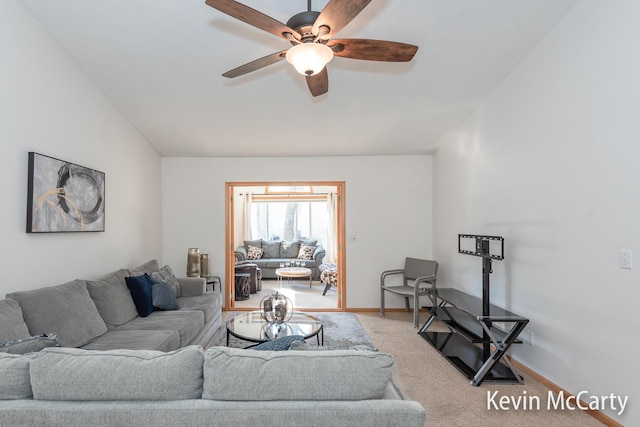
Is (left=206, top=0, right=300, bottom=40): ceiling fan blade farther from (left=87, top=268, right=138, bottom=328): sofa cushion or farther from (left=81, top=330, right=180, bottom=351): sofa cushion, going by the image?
(left=87, top=268, right=138, bottom=328): sofa cushion

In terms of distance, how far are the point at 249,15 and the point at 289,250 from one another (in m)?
7.14

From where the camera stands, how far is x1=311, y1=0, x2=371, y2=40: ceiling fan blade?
1.63m

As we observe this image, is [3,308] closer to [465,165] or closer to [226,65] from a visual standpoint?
[226,65]

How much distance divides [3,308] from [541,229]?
3893 mm

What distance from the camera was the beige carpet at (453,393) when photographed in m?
2.34

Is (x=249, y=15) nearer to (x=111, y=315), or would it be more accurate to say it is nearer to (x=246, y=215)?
(x=111, y=315)

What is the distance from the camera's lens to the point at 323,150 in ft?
16.5

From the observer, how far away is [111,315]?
2961 mm

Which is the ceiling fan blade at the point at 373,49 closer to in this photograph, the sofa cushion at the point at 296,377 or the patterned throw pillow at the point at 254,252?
the sofa cushion at the point at 296,377

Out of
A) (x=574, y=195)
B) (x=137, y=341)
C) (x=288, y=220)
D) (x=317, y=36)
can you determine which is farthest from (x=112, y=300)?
(x=288, y=220)

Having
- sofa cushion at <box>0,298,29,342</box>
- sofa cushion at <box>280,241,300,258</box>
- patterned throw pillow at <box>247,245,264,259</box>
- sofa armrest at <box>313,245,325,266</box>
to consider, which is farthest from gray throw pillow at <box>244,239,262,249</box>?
sofa cushion at <box>0,298,29,342</box>

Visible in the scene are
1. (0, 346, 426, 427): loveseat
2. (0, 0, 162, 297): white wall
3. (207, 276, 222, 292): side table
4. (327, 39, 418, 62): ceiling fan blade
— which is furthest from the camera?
(207, 276, 222, 292): side table

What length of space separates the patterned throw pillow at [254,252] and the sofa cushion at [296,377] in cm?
716

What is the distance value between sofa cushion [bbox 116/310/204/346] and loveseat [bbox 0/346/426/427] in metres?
1.75
